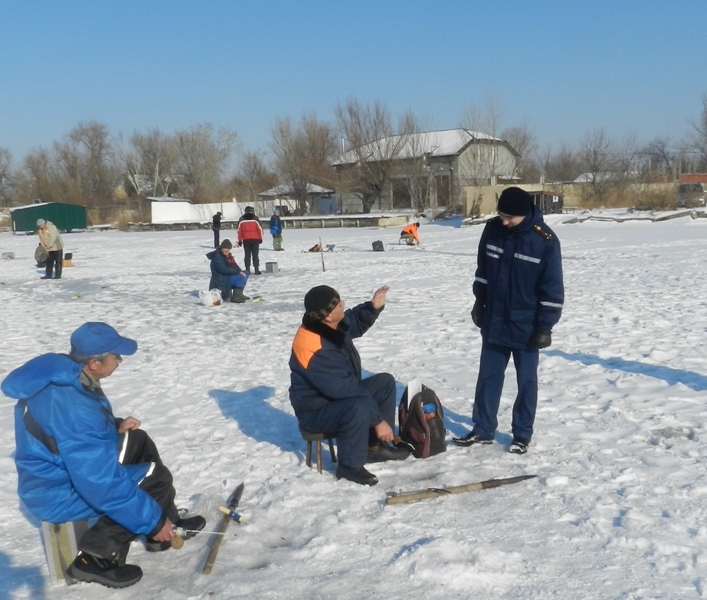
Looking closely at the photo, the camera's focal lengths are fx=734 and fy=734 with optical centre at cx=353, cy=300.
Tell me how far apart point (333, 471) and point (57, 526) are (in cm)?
195

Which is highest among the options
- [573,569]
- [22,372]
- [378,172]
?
[378,172]

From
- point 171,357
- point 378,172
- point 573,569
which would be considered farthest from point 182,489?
point 378,172

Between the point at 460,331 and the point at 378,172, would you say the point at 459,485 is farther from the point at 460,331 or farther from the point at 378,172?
the point at 378,172

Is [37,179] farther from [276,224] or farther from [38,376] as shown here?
[38,376]

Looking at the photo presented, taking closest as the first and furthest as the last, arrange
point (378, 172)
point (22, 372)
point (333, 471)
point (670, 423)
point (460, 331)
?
point (22, 372) → point (333, 471) → point (670, 423) → point (460, 331) → point (378, 172)

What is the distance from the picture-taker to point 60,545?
3.60 metres

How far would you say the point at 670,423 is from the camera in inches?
222

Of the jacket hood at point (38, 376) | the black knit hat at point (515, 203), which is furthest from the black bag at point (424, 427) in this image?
the jacket hood at point (38, 376)

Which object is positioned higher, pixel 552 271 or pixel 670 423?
A: pixel 552 271

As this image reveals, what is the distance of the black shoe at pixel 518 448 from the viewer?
516cm

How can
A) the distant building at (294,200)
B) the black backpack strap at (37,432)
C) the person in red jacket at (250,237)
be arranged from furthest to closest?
the distant building at (294,200)
the person in red jacket at (250,237)
the black backpack strap at (37,432)

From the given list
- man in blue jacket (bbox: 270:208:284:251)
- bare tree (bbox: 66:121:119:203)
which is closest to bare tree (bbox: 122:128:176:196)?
bare tree (bbox: 66:121:119:203)

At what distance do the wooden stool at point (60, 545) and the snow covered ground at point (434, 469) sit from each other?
0.35ft

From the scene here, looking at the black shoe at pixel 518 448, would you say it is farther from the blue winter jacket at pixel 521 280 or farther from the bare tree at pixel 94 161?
the bare tree at pixel 94 161
